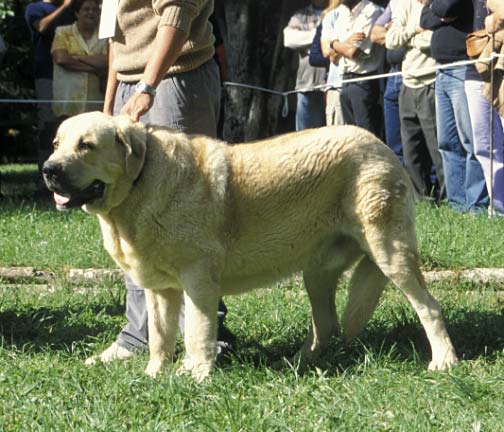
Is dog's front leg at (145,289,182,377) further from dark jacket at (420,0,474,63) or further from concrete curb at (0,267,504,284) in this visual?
dark jacket at (420,0,474,63)

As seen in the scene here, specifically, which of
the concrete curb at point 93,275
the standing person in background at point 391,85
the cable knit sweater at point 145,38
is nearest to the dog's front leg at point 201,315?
the cable knit sweater at point 145,38

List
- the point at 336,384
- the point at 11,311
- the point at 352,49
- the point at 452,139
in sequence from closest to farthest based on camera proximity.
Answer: the point at 336,384, the point at 11,311, the point at 452,139, the point at 352,49

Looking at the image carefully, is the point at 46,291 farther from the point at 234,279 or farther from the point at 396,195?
the point at 396,195

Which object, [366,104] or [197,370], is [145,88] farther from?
[366,104]

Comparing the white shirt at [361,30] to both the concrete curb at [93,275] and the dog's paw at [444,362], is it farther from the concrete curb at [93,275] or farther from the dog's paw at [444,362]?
the dog's paw at [444,362]

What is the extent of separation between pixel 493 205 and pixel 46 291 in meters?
4.01

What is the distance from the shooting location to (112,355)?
551 cm

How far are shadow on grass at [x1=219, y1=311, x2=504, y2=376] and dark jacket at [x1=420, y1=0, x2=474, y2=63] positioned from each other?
3.87m

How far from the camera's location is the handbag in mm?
8643

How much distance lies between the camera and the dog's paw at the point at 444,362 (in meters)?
5.07

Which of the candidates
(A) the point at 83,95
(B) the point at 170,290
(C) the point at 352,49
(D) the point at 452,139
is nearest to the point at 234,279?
(B) the point at 170,290

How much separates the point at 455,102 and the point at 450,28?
2.14 feet

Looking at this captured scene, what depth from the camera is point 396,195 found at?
205 inches

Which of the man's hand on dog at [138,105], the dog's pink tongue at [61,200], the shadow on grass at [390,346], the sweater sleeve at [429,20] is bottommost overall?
the shadow on grass at [390,346]
